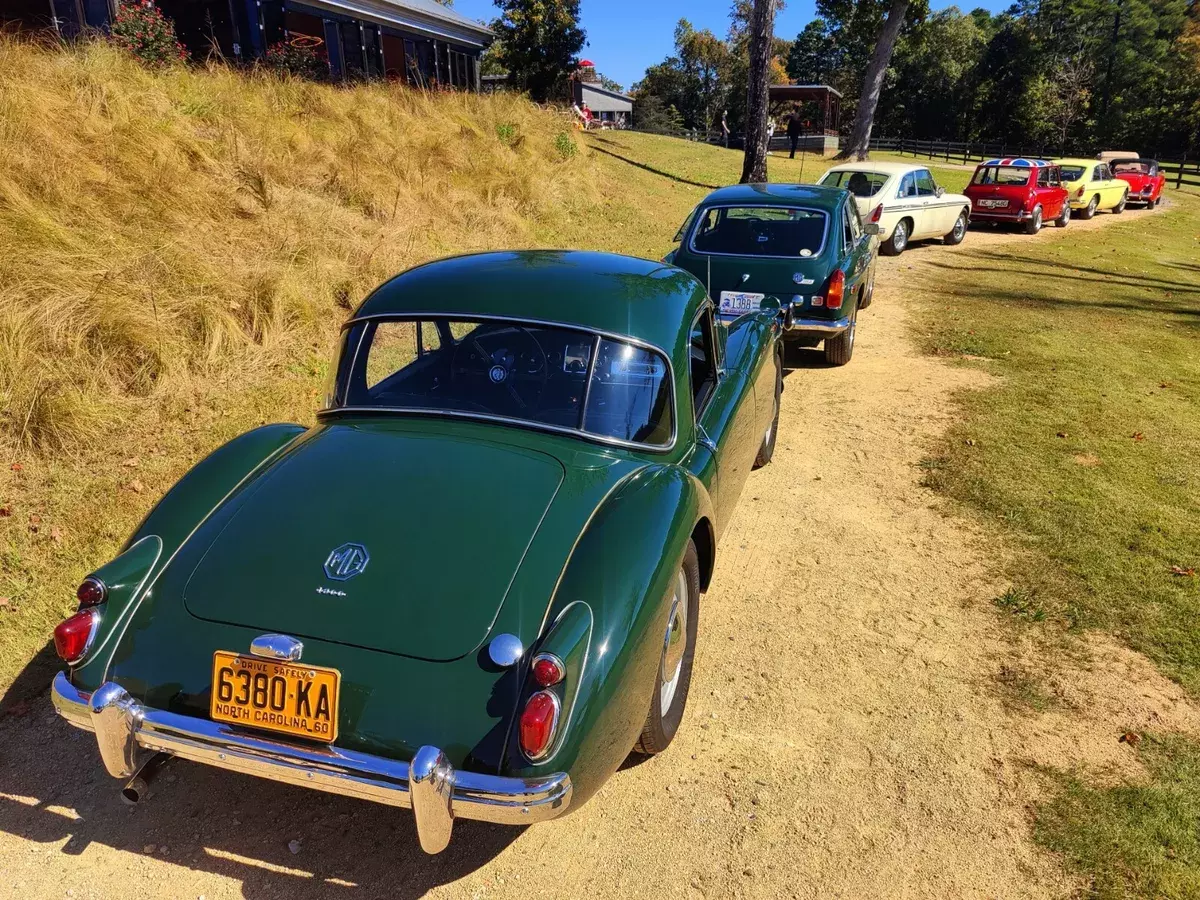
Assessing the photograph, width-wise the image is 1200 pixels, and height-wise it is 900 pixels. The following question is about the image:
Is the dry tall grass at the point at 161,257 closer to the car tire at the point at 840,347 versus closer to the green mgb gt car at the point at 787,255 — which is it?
the green mgb gt car at the point at 787,255

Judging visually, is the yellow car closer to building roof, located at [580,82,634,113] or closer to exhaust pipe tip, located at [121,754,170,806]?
exhaust pipe tip, located at [121,754,170,806]

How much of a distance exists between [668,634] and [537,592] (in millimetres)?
607

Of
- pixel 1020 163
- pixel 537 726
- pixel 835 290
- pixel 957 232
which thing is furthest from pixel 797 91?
pixel 537 726

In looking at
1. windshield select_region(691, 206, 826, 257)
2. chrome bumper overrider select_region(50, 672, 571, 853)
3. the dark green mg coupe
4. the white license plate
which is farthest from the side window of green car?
windshield select_region(691, 206, 826, 257)

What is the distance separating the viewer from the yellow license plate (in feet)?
7.77

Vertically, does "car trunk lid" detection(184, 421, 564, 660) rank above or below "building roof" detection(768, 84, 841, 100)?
below

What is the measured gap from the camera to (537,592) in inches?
101

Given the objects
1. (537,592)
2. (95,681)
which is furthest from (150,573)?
(537,592)

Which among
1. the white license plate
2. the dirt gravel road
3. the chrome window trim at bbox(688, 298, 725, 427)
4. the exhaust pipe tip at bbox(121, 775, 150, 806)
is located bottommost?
the dirt gravel road

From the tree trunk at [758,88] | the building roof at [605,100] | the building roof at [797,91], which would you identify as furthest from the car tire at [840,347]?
the building roof at [605,100]

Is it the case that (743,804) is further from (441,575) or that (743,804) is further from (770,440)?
(770,440)

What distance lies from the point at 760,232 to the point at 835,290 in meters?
0.96

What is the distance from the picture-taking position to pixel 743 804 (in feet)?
9.61

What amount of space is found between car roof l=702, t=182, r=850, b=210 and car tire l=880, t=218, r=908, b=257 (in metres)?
6.47
